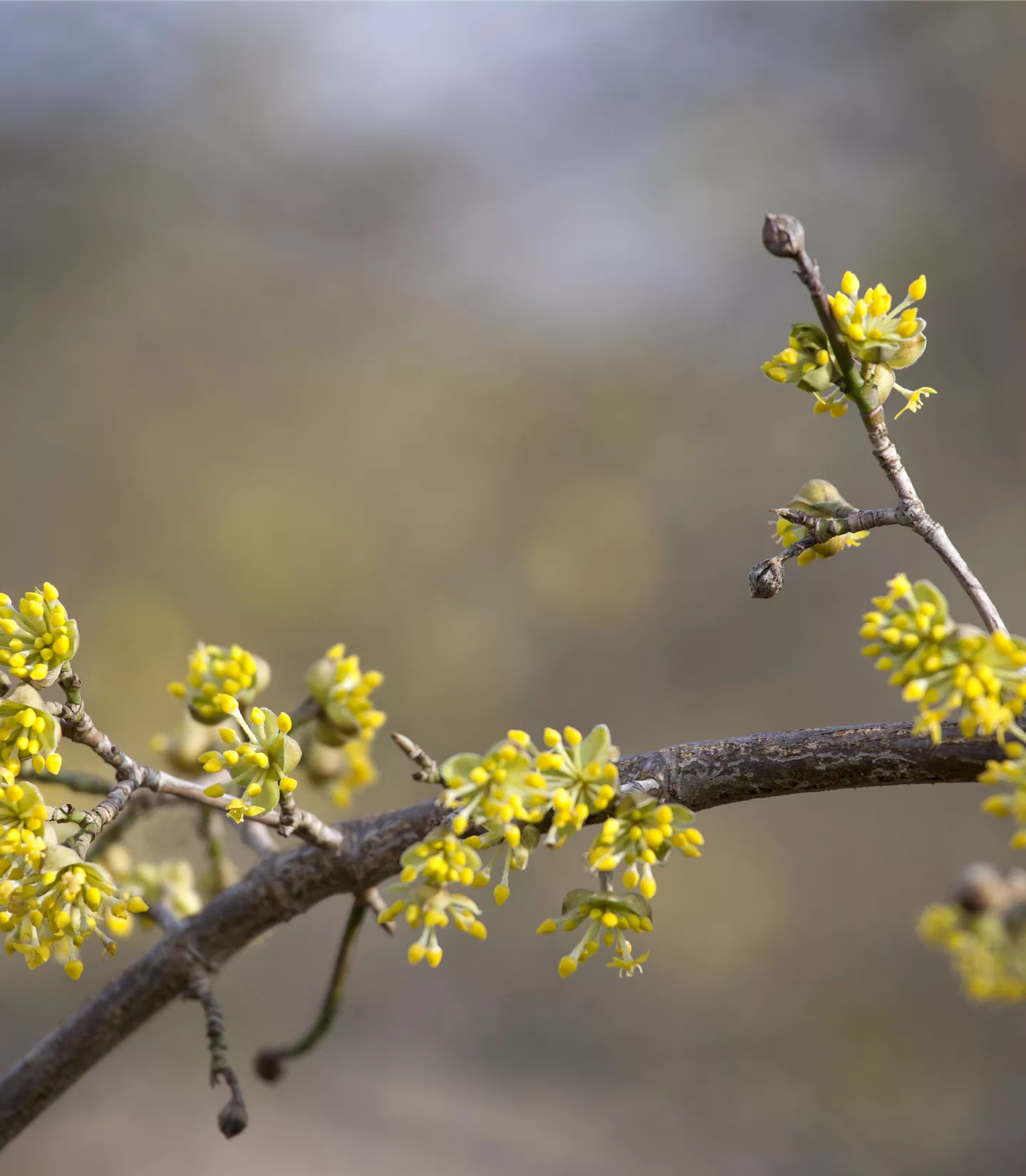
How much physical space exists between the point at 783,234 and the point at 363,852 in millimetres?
464

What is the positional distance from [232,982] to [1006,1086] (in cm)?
251

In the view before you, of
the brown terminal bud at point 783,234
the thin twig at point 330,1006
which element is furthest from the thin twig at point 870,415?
Answer: the thin twig at point 330,1006

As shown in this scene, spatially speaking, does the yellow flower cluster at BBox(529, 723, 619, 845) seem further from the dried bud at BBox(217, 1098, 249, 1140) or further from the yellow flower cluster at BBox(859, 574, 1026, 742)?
the dried bud at BBox(217, 1098, 249, 1140)

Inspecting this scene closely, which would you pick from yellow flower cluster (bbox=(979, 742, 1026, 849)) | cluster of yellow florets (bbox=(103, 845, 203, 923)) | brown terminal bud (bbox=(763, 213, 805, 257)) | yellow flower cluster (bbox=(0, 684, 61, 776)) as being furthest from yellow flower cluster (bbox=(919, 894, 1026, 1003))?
cluster of yellow florets (bbox=(103, 845, 203, 923))

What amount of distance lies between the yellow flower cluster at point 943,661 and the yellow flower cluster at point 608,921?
0.57 feet

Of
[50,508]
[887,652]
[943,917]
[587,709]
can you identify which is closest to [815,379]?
[887,652]

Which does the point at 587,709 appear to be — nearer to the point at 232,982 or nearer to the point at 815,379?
the point at 232,982

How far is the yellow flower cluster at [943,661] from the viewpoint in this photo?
43 cm

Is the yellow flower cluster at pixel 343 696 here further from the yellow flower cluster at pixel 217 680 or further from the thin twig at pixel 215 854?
the thin twig at pixel 215 854

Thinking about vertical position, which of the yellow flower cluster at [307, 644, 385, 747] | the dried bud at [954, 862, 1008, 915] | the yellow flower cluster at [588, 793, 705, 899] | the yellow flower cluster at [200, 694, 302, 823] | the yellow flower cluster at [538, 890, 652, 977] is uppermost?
the yellow flower cluster at [307, 644, 385, 747]

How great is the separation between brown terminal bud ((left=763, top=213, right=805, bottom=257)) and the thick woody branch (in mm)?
244

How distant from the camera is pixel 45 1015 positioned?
9.97 ft

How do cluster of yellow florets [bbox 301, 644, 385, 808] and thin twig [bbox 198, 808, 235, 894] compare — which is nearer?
cluster of yellow florets [bbox 301, 644, 385, 808]

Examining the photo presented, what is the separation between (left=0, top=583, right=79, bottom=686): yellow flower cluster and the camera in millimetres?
563
